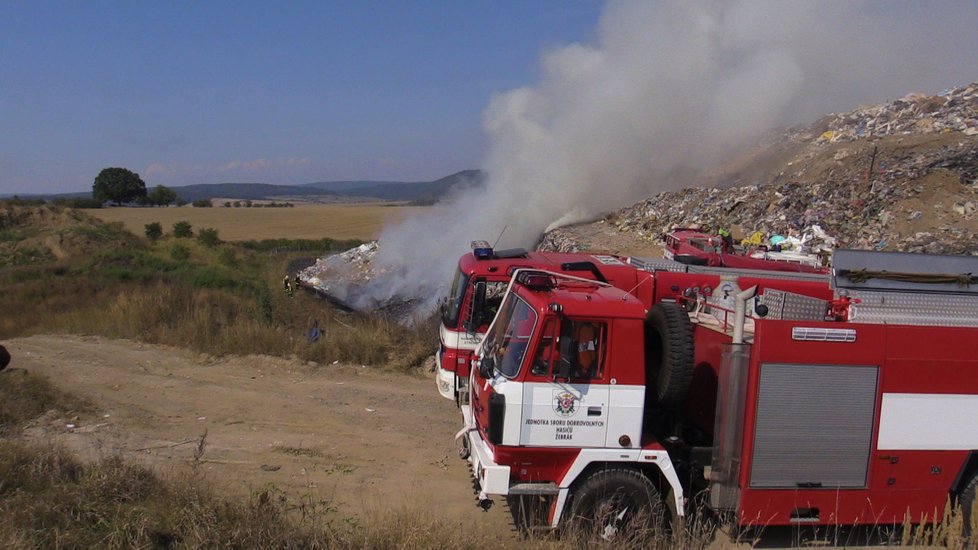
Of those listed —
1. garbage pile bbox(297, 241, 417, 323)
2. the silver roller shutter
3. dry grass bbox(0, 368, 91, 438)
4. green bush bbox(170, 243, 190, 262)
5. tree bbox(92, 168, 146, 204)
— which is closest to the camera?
the silver roller shutter

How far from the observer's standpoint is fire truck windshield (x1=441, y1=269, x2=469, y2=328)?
8211 millimetres

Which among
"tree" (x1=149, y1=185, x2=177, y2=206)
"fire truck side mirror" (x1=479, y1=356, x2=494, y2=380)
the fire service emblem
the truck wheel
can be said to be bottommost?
the truck wheel

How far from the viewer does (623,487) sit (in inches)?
208

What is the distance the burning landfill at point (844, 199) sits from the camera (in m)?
18.1

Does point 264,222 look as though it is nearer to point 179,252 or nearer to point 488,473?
point 179,252

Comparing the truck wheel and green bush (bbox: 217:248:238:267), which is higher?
green bush (bbox: 217:248:238:267)

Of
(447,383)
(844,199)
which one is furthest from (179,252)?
(447,383)

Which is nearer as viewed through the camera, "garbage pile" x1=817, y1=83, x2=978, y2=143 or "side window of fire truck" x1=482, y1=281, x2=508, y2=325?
"side window of fire truck" x1=482, y1=281, x2=508, y2=325

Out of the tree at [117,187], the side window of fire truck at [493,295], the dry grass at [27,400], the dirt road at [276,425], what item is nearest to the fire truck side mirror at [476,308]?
the side window of fire truck at [493,295]

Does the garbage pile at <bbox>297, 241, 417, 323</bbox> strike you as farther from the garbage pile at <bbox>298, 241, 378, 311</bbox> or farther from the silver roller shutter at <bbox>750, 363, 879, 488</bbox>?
the silver roller shutter at <bbox>750, 363, 879, 488</bbox>

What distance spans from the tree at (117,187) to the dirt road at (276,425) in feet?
292

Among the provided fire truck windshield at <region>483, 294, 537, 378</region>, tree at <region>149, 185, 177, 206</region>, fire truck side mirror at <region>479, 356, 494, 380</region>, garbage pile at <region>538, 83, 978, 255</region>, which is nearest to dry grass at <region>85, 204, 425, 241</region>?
tree at <region>149, 185, 177, 206</region>

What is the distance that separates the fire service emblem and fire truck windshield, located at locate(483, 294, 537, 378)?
36 cm

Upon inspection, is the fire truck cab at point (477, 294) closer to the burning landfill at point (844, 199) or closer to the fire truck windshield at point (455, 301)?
the fire truck windshield at point (455, 301)
